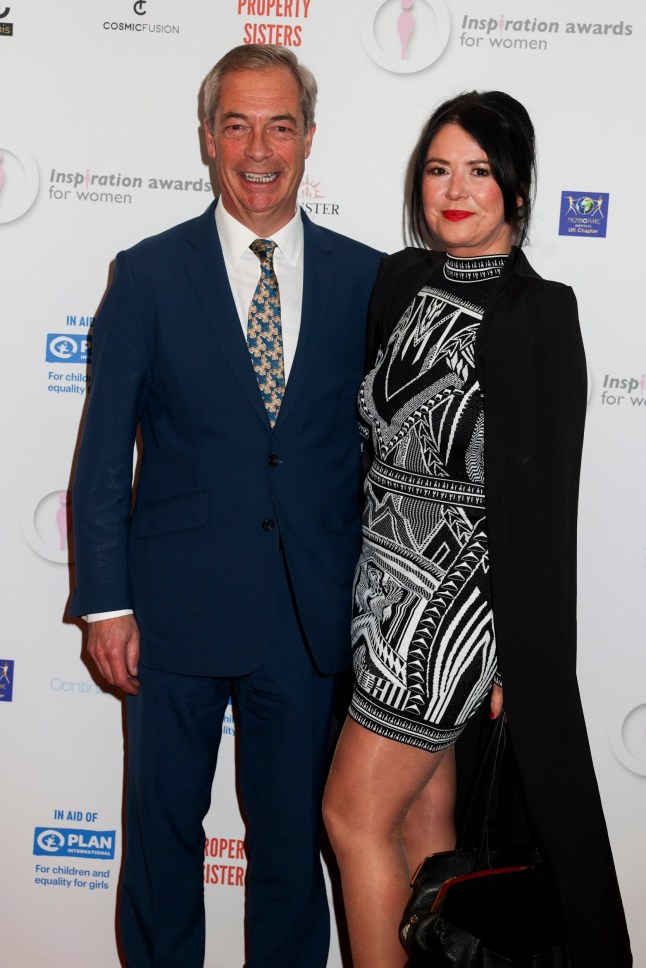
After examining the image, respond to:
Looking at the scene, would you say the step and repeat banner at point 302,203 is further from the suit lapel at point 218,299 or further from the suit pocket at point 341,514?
the suit pocket at point 341,514

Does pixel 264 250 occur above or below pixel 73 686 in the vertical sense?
above

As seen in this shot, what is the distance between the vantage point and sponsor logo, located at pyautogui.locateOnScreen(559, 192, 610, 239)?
2510mm

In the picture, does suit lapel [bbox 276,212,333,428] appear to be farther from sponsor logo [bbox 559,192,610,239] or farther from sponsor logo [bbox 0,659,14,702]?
sponsor logo [bbox 0,659,14,702]

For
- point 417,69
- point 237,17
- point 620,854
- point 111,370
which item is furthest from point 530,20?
point 620,854

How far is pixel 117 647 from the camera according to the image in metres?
2.16

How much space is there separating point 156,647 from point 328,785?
1.56 ft

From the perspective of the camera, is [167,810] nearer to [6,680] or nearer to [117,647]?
[117,647]

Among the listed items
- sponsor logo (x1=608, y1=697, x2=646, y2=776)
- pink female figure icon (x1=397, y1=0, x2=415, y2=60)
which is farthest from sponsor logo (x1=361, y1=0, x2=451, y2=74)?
sponsor logo (x1=608, y1=697, x2=646, y2=776)

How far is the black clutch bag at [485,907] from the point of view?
6.24ft

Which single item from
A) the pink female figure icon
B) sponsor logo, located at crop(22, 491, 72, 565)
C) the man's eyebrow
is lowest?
sponsor logo, located at crop(22, 491, 72, 565)

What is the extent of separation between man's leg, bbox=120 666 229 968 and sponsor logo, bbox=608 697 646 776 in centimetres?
110

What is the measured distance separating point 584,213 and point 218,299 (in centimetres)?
102

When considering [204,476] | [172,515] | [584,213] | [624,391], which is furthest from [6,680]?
[584,213]

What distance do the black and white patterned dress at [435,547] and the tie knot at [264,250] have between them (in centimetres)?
40
